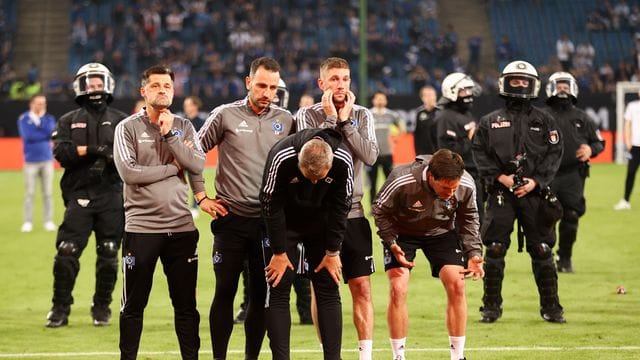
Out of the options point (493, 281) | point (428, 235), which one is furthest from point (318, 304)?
point (493, 281)

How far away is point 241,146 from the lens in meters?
8.88

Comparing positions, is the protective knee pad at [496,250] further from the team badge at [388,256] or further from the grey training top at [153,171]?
the grey training top at [153,171]

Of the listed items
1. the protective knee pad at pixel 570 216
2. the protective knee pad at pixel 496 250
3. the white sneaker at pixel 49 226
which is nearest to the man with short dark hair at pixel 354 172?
the protective knee pad at pixel 496 250

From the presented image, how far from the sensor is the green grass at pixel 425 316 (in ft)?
33.1

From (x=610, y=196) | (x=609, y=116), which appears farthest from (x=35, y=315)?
(x=609, y=116)

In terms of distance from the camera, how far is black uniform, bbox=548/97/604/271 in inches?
571

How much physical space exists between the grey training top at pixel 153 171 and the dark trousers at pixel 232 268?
11.8 inches

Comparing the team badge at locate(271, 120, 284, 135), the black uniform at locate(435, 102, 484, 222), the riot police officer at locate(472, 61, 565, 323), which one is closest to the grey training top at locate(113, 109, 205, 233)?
the team badge at locate(271, 120, 284, 135)

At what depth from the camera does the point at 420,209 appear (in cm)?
899

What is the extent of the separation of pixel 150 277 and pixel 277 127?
1440 mm

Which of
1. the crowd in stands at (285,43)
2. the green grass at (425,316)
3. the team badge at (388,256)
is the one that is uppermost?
the crowd in stands at (285,43)

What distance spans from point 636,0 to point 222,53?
1429 cm

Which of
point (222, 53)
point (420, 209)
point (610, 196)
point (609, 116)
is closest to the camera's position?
point (420, 209)

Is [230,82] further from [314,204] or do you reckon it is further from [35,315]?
[314,204]
